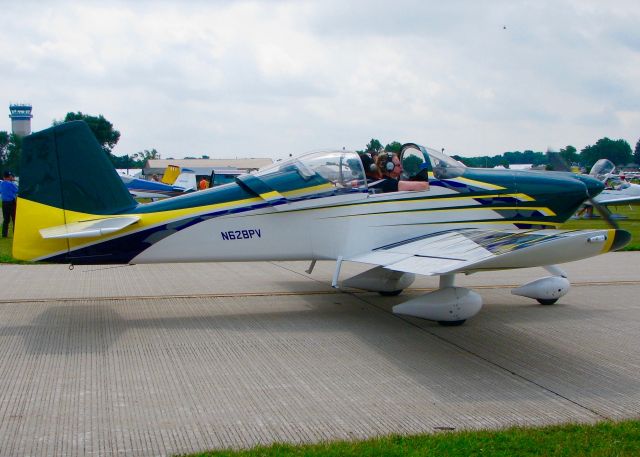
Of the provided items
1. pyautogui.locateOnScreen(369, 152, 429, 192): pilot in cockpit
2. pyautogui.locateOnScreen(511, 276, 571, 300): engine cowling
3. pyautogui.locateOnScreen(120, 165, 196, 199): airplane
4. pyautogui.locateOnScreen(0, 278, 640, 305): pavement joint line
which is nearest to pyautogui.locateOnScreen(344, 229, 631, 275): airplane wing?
pyautogui.locateOnScreen(369, 152, 429, 192): pilot in cockpit

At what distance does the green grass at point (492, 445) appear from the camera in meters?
4.21

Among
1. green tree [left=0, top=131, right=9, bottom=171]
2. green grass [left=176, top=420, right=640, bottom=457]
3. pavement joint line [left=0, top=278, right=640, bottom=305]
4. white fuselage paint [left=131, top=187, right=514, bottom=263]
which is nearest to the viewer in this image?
green grass [left=176, top=420, right=640, bottom=457]

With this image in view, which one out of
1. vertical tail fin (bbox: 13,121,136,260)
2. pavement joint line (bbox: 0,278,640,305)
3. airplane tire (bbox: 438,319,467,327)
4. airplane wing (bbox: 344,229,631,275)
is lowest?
pavement joint line (bbox: 0,278,640,305)

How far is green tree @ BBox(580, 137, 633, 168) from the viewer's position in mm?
66375

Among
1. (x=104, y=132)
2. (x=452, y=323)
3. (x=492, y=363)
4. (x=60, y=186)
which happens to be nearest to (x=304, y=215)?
(x=452, y=323)

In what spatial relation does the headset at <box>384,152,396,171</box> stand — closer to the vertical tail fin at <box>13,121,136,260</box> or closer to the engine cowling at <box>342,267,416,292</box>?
the engine cowling at <box>342,267,416,292</box>

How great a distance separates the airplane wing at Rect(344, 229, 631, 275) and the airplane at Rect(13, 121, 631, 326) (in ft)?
0.12

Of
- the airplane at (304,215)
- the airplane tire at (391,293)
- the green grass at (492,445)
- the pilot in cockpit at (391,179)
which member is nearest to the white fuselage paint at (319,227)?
the airplane at (304,215)

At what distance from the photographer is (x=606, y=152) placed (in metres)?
69.5

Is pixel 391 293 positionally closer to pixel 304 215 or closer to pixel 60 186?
pixel 304 215

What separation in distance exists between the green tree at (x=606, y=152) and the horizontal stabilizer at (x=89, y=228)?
6196 centimetres

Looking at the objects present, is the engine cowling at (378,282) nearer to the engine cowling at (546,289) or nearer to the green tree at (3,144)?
the engine cowling at (546,289)

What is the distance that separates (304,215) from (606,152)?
67.6m

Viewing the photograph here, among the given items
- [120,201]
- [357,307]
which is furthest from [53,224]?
[357,307]
